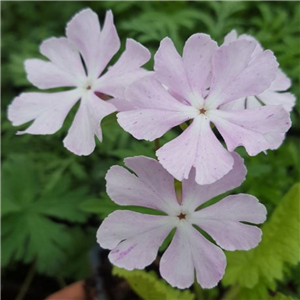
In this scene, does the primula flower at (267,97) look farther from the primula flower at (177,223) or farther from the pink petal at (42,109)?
the pink petal at (42,109)

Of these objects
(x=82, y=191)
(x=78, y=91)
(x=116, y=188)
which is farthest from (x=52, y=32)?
(x=116, y=188)

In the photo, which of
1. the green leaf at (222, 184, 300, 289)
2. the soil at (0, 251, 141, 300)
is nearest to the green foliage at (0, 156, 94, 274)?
the soil at (0, 251, 141, 300)

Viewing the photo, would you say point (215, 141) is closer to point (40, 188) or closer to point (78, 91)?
point (78, 91)

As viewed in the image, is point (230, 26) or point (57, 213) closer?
point (57, 213)

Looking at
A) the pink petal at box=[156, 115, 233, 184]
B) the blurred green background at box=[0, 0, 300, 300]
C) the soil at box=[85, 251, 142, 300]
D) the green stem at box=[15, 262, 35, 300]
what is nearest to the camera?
the pink petal at box=[156, 115, 233, 184]

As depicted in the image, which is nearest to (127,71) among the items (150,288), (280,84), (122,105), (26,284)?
(122,105)

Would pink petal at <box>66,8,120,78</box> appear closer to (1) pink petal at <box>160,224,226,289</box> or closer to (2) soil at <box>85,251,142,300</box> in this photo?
→ (1) pink petal at <box>160,224,226,289</box>

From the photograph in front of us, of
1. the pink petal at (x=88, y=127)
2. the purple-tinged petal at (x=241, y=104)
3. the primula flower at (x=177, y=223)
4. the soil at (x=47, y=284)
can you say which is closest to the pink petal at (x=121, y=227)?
the primula flower at (x=177, y=223)
